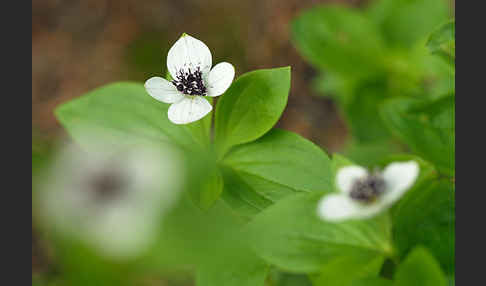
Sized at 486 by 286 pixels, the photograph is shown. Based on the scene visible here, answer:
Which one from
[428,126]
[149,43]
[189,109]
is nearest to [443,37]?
[428,126]

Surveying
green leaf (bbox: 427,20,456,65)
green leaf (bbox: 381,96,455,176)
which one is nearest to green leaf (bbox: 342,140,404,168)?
green leaf (bbox: 381,96,455,176)

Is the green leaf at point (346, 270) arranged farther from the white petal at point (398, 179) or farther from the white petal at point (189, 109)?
the white petal at point (189, 109)

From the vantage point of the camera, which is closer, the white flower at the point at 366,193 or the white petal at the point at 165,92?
the white flower at the point at 366,193

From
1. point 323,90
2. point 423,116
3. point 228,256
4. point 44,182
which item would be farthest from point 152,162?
point 323,90

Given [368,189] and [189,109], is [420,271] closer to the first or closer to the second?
→ [368,189]

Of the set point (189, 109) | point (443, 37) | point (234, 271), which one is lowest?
point (234, 271)

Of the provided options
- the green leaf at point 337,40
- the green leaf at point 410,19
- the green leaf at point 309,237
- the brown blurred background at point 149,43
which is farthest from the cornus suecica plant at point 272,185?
the brown blurred background at point 149,43
